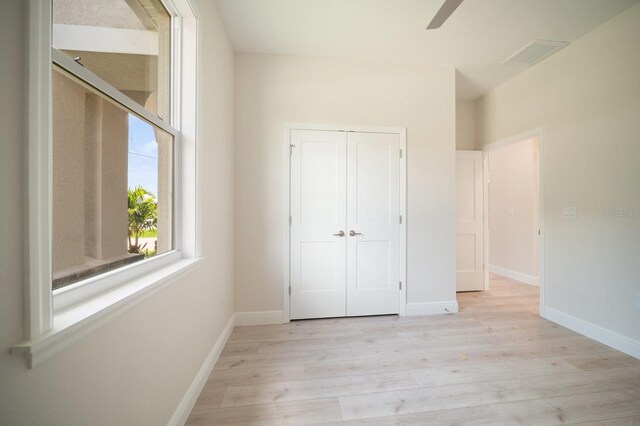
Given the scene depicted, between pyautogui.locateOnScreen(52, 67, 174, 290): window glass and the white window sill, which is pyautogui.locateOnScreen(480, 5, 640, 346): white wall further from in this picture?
pyautogui.locateOnScreen(52, 67, 174, 290): window glass

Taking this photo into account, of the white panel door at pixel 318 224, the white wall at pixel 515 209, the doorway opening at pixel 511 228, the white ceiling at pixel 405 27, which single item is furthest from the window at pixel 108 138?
the white wall at pixel 515 209

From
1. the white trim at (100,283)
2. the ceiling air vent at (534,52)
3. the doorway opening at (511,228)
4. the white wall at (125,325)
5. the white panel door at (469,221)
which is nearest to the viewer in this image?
the white wall at (125,325)

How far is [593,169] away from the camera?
2.19 meters

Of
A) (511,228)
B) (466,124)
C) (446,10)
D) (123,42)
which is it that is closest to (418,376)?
(446,10)

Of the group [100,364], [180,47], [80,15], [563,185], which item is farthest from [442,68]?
[100,364]

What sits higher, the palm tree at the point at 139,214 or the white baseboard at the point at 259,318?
the palm tree at the point at 139,214

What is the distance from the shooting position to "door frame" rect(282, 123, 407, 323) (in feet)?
8.12

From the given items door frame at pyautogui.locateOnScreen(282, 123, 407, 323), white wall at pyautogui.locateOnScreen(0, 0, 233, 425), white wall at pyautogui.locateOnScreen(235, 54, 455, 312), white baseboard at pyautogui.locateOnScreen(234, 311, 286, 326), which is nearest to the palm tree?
white wall at pyautogui.locateOnScreen(0, 0, 233, 425)

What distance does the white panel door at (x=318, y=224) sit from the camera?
252 centimetres

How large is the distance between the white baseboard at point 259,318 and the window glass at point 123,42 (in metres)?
1.91

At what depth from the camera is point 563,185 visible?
244cm

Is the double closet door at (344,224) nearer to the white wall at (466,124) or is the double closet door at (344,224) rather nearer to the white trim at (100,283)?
the white trim at (100,283)

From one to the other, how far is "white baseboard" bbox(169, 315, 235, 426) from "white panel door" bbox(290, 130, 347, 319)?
2.65ft

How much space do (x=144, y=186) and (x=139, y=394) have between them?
3.03ft
